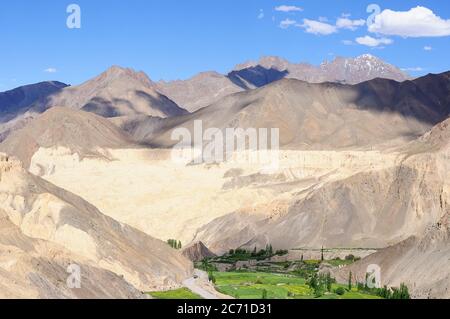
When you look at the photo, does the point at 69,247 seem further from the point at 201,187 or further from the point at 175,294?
the point at 201,187

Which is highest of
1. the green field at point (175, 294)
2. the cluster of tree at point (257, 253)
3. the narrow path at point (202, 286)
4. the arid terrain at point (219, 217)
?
the arid terrain at point (219, 217)

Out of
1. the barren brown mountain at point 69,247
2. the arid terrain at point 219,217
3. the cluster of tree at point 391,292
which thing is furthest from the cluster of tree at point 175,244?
the cluster of tree at point 391,292

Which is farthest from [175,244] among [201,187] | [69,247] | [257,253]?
[201,187]

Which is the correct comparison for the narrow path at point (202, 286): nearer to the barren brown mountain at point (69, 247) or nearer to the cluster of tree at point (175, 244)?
the barren brown mountain at point (69, 247)

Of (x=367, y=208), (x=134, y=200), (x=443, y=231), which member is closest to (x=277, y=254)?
(x=367, y=208)

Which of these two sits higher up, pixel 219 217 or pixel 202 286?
pixel 219 217

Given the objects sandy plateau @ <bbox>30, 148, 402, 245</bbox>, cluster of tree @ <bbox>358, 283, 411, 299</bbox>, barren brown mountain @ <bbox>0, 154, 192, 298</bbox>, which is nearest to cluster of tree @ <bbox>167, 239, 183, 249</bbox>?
sandy plateau @ <bbox>30, 148, 402, 245</bbox>
